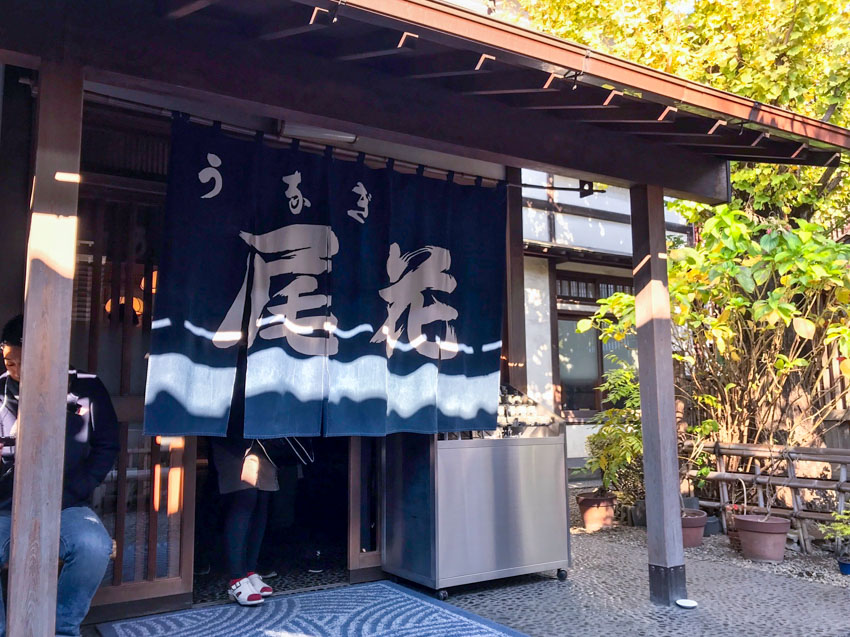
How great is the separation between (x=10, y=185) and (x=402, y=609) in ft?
12.5

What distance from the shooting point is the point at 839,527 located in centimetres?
588

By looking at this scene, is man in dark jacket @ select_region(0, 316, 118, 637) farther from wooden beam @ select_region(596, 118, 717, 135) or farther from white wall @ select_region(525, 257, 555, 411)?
white wall @ select_region(525, 257, 555, 411)

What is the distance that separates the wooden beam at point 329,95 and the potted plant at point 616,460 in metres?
3.16

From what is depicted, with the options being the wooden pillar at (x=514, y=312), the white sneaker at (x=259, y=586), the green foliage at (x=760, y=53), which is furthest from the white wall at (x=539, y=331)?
the white sneaker at (x=259, y=586)

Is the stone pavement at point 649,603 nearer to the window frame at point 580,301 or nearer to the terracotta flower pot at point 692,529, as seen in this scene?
the terracotta flower pot at point 692,529

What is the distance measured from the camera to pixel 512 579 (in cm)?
565

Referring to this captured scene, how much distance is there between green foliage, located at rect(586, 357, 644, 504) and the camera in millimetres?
7398

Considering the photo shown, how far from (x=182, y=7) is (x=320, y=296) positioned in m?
2.11

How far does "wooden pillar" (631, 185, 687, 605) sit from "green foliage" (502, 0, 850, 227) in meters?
2.98

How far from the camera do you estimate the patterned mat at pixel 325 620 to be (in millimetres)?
4238

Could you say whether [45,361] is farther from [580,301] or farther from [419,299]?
[580,301]

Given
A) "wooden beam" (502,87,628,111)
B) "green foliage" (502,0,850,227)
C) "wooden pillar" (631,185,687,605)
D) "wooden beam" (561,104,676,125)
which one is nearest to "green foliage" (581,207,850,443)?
"green foliage" (502,0,850,227)

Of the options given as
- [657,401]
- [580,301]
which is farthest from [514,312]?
[580,301]

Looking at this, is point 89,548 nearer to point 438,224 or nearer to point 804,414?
point 438,224
